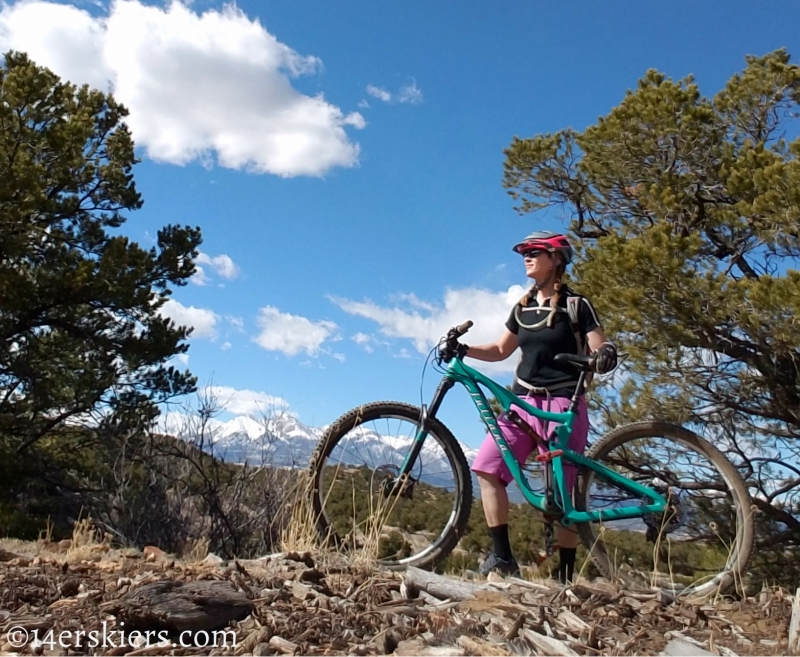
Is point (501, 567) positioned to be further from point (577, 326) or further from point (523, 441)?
point (577, 326)

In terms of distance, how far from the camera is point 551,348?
145 inches

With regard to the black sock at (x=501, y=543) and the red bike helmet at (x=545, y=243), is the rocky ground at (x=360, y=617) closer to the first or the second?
the black sock at (x=501, y=543)

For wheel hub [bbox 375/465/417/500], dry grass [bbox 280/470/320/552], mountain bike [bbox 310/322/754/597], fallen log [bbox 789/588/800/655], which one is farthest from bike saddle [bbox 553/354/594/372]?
dry grass [bbox 280/470/320/552]

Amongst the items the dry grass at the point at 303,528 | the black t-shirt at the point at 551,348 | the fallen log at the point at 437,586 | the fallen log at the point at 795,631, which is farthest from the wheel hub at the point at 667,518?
the dry grass at the point at 303,528

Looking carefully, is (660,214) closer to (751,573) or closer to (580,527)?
(751,573)

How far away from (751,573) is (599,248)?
4.29 meters

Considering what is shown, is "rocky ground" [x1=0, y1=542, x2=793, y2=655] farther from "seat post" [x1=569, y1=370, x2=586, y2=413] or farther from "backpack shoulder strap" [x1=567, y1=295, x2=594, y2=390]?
"backpack shoulder strap" [x1=567, y1=295, x2=594, y2=390]

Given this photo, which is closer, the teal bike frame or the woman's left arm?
the woman's left arm

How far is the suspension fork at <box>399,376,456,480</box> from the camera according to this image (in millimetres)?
3707

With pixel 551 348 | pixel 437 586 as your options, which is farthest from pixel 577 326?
pixel 437 586

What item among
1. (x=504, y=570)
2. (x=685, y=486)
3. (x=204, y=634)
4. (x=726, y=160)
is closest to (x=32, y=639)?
(x=204, y=634)

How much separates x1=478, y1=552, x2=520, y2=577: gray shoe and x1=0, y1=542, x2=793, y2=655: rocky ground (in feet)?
1.44

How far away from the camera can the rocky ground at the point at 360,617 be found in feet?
7.33

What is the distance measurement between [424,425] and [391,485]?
36cm
